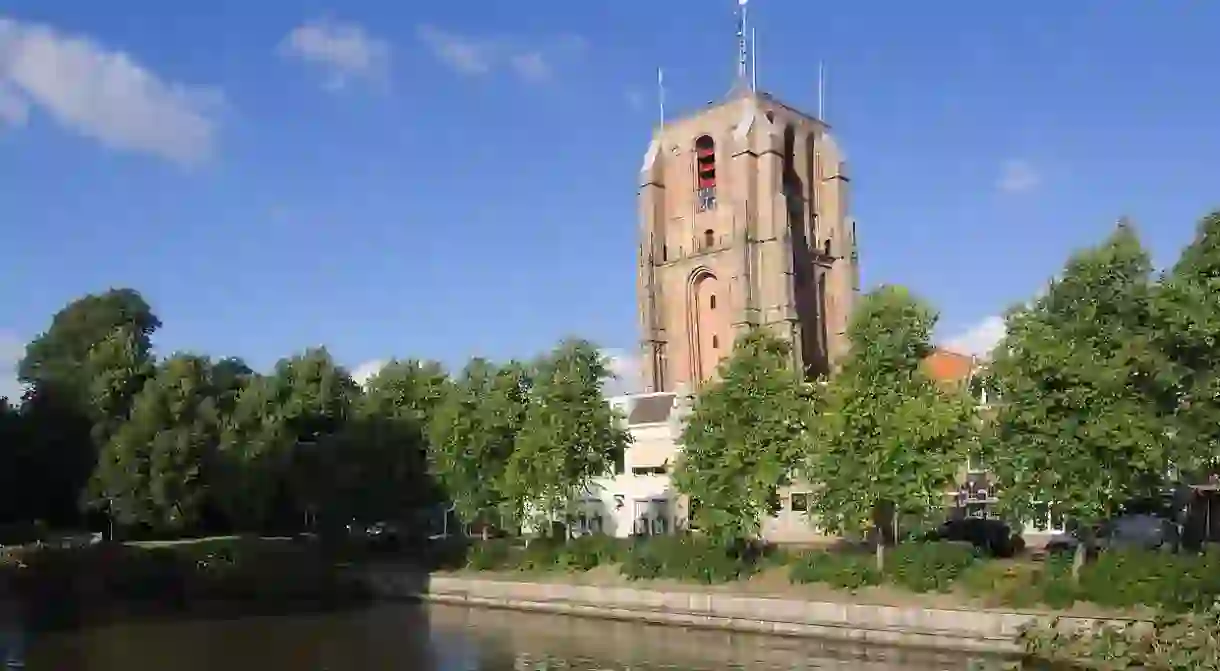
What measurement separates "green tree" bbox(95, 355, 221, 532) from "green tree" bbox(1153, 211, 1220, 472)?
36294mm

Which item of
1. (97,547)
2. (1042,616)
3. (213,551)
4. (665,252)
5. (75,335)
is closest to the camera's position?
(1042,616)

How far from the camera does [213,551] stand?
140 ft

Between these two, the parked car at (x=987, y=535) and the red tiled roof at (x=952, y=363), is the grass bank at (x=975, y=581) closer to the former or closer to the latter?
the parked car at (x=987, y=535)

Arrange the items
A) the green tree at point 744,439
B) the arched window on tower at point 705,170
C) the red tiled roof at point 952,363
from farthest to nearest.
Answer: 1. the arched window on tower at point 705,170
2. the red tiled roof at point 952,363
3. the green tree at point 744,439

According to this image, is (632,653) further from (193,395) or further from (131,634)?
(193,395)

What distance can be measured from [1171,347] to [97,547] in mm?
35985

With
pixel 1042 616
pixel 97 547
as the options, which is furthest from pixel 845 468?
pixel 97 547

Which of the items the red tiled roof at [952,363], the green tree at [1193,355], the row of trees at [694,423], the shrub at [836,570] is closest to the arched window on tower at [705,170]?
the red tiled roof at [952,363]

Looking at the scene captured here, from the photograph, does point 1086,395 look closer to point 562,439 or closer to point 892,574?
point 892,574

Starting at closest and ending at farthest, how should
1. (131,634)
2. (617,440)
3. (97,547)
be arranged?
(131,634), (97,547), (617,440)

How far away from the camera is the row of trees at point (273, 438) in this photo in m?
46.1

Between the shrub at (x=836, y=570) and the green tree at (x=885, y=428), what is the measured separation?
0.50 meters

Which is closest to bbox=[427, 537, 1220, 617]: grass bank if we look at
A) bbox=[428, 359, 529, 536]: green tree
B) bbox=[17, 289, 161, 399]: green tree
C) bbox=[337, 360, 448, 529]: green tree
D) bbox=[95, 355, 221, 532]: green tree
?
bbox=[428, 359, 529, 536]: green tree

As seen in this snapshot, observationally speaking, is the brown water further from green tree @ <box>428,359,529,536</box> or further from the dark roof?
the dark roof
